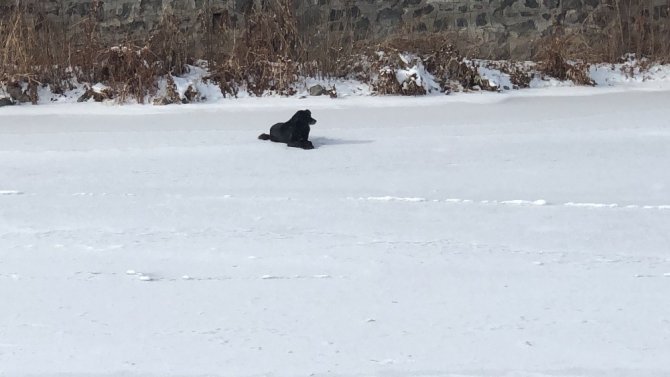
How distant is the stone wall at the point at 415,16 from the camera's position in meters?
11.2

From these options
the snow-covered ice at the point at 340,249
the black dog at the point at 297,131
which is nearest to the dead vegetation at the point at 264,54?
the snow-covered ice at the point at 340,249

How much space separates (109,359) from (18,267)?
129cm

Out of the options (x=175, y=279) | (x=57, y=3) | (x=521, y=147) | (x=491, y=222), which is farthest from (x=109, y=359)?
(x=57, y=3)

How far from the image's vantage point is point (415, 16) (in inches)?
452

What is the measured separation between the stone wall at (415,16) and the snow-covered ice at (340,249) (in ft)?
9.36

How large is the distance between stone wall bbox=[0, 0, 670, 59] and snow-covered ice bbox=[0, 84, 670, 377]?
2.85 meters

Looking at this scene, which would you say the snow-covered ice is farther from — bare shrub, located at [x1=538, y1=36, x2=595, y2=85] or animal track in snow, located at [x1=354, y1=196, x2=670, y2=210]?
bare shrub, located at [x1=538, y1=36, x2=595, y2=85]

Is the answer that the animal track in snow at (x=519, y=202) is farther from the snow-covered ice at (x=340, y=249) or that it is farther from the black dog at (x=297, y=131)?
the black dog at (x=297, y=131)

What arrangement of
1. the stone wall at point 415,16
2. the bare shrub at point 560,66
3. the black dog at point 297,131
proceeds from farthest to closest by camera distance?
1. the stone wall at point 415,16
2. the bare shrub at point 560,66
3. the black dog at point 297,131

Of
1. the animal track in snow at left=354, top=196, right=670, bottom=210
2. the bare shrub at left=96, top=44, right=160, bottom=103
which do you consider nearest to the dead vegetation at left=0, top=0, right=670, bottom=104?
the bare shrub at left=96, top=44, right=160, bottom=103

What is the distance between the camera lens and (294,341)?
157 inches

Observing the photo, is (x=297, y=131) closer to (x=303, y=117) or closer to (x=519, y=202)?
(x=303, y=117)

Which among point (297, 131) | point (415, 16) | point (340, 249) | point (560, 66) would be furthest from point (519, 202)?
A: point (415, 16)

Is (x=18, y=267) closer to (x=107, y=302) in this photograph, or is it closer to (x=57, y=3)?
(x=107, y=302)
